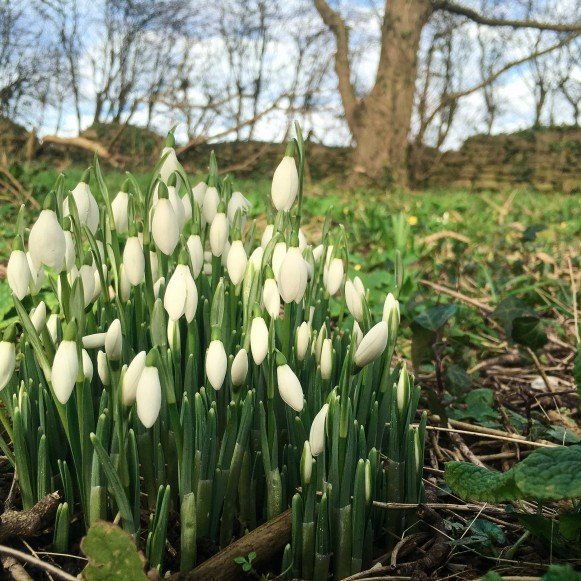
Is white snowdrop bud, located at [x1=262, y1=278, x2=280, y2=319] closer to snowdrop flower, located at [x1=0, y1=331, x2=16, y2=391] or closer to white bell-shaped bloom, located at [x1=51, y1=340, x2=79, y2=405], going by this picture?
white bell-shaped bloom, located at [x1=51, y1=340, x2=79, y2=405]

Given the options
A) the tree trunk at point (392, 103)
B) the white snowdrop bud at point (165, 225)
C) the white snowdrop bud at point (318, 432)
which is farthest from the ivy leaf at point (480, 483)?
the tree trunk at point (392, 103)

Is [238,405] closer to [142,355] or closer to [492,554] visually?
[142,355]

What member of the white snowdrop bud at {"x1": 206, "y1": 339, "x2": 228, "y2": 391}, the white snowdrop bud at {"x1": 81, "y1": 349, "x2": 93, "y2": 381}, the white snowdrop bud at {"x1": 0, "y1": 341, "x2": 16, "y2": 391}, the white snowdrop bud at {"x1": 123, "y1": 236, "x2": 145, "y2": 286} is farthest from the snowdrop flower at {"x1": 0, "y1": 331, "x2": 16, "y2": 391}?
the white snowdrop bud at {"x1": 206, "y1": 339, "x2": 228, "y2": 391}

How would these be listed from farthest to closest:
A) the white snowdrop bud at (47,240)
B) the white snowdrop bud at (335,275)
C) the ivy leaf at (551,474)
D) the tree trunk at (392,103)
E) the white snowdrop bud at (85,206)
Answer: the tree trunk at (392,103) → the white snowdrop bud at (335,275) → the white snowdrop bud at (85,206) → the white snowdrop bud at (47,240) → the ivy leaf at (551,474)

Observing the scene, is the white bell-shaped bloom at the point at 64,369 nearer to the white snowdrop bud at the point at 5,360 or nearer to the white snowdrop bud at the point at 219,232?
the white snowdrop bud at the point at 5,360

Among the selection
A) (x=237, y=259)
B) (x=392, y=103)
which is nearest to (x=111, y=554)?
(x=237, y=259)

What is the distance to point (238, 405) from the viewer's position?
3.97 feet

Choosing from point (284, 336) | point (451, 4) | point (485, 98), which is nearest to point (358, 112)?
point (451, 4)

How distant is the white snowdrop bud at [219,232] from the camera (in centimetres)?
138

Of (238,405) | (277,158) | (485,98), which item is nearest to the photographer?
(238,405)

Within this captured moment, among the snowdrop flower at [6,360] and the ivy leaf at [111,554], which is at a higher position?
the snowdrop flower at [6,360]

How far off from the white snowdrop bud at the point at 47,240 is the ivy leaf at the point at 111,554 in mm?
425

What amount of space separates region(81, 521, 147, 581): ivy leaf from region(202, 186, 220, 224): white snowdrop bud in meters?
0.68

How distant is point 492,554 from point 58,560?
0.80 meters
